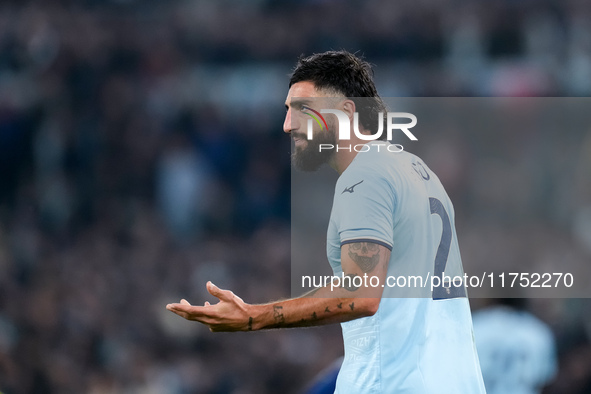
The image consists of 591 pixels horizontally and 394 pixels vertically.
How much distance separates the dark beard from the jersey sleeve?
445mm

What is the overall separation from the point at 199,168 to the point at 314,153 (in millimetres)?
6420

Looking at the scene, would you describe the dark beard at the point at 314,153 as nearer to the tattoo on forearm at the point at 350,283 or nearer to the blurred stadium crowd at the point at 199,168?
the tattoo on forearm at the point at 350,283

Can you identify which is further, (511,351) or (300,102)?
(511,351)

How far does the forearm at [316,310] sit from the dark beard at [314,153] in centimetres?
76

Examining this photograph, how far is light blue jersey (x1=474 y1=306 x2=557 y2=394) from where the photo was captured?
5715 mm

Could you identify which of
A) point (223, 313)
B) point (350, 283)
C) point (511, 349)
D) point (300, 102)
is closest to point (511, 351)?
point (511, 349)

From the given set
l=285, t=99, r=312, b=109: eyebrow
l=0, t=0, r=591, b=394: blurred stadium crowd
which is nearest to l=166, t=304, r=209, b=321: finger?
l=285, t=99, r=312, b=109: eyebrow

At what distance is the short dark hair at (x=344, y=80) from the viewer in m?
3.73

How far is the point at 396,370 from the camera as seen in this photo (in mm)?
3094

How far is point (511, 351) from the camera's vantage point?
5.88m

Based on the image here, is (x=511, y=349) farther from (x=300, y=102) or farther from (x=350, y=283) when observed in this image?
(x=350, y=283)

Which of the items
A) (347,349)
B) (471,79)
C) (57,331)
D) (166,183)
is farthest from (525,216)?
(347,349)

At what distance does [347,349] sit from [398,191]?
66 cm

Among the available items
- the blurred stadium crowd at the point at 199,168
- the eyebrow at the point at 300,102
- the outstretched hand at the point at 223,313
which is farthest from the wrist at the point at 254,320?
the blurred stadium crowd at the point at 199,168
